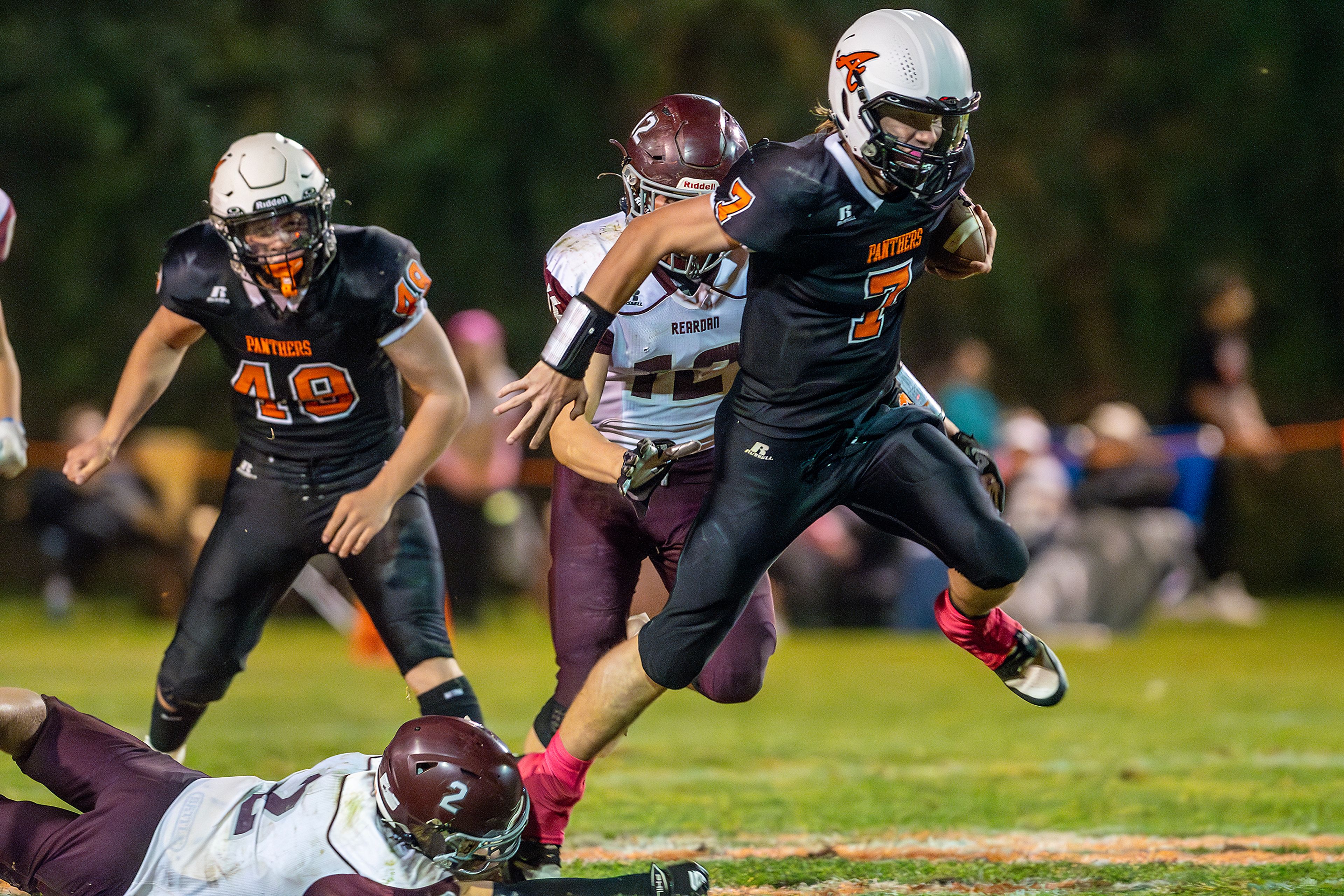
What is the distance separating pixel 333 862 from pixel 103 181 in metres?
11.4

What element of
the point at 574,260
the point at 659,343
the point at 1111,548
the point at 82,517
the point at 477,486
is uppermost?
the point at 574,260

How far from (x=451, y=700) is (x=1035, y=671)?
1.64 m

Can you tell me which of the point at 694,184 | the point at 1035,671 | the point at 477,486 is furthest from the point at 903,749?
the point at 477,486

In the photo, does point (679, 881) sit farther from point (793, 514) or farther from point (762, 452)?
point (762, 452)

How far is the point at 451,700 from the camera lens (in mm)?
4621

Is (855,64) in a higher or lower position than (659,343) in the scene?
higher

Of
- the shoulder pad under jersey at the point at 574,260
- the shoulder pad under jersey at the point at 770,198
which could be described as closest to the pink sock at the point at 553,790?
the shoulder pad under jersey at the point at 574,260

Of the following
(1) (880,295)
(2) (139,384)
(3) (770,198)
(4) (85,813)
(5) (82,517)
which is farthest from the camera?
(5) (82,517)

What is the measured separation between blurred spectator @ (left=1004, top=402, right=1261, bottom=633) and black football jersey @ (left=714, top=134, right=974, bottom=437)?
616 cm

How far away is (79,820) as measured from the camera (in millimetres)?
3473

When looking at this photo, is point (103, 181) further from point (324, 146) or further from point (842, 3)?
point (842, 3)

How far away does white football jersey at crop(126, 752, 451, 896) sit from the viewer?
3.33 meters

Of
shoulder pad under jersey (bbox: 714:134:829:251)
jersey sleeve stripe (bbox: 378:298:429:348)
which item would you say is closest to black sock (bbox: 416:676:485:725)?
jersey sleeve stripe (bbox: 378:298:429:348)

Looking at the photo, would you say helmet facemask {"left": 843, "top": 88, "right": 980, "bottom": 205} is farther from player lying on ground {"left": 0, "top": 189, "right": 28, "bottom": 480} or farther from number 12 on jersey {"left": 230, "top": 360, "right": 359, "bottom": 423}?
player lying on ground {"left": 0, "top": 189, "right": 28, "bottom": 480}
